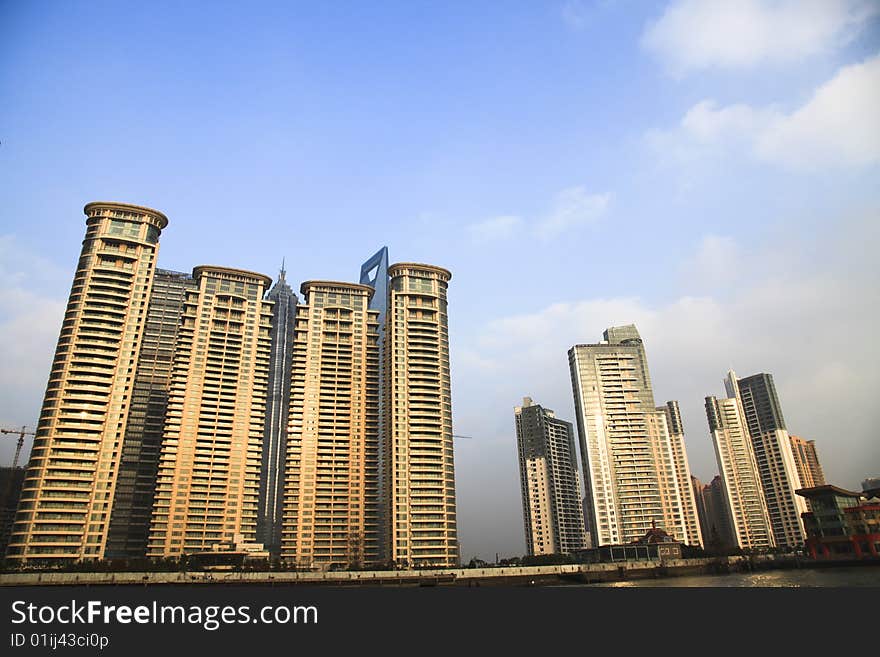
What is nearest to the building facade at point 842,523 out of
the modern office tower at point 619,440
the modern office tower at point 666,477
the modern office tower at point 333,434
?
the modern office tower at point 666,477

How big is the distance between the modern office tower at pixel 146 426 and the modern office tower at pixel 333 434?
33.0m

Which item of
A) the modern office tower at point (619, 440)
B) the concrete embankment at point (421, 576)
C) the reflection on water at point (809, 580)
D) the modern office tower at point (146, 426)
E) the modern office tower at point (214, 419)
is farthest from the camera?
the modern office tower at point (619, 440)

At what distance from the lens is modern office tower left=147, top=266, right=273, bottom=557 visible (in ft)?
388

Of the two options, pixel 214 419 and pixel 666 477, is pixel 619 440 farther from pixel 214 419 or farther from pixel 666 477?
pixel 214 419

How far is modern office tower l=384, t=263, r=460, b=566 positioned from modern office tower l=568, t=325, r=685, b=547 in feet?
168

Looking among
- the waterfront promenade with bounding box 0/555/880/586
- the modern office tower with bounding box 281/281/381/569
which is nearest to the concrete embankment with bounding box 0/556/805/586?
the waterfront promenade with bounding box 0/555/880/586

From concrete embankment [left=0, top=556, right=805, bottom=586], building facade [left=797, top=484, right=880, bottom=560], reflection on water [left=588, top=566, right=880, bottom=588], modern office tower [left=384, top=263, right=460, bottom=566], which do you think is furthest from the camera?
modern office tower [left=384, top=263, right=460, bottom=566]

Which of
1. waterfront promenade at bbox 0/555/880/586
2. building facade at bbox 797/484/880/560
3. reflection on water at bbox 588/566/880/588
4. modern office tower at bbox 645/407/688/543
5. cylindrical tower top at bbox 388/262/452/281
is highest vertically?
cylindrical tower top at bbox 388/262/452/281

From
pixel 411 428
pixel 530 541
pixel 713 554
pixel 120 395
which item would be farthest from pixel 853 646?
pixel 530 541

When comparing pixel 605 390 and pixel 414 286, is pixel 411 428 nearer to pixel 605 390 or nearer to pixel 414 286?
pixel 414 286

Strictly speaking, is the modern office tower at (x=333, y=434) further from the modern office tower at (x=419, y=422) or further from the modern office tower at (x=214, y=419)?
the modern office tower at (x=214, y=419)

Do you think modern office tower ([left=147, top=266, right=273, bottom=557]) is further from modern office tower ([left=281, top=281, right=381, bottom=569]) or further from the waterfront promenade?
the waterfront promenade

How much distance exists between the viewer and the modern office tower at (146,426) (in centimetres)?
13088

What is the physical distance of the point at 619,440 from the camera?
161 meters
